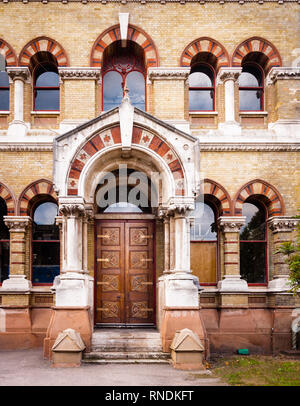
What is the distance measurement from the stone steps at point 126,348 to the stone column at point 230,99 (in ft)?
22.1

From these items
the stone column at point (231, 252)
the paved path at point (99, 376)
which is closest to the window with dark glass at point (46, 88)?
the stone column at point (231, 252)

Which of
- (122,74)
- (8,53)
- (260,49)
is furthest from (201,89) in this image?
(8,53)

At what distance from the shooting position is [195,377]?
10.6m

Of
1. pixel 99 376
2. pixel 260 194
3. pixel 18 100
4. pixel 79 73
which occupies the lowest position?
pixel 99 376

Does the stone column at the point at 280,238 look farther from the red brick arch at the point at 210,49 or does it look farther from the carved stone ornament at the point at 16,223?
the carved stone ornament at the point at 16,223

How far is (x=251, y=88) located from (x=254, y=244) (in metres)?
5.18

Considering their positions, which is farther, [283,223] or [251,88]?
[251,88]

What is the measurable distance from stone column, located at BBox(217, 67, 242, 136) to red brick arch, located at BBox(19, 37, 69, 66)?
16.6 ft

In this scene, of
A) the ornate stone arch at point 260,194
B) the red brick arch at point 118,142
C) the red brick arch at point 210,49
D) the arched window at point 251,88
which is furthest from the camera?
the arched window at point 251,88

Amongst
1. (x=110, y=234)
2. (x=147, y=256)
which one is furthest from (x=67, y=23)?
(x=147, y=256)

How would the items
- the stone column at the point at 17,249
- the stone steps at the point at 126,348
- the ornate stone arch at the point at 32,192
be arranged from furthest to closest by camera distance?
the ornate stone arch at the point at 32,192
the stone column at the point at 17,249
the stone steps at the point at 126,348

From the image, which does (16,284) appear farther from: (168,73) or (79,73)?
(168,73)

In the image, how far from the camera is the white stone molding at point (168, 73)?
51.0ft

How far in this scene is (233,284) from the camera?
15031mm
